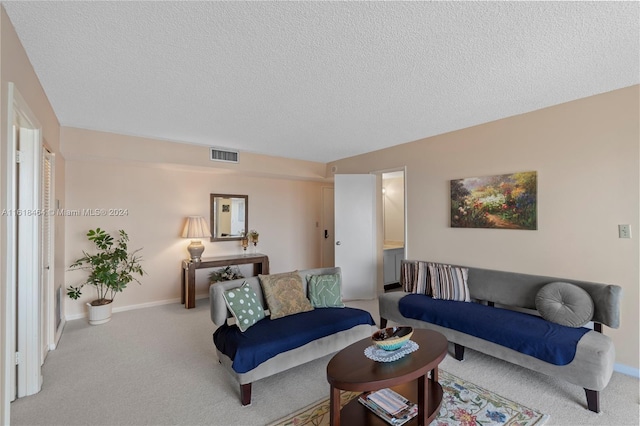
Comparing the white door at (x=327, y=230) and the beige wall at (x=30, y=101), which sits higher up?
the beige wall at (x=30, y=101)

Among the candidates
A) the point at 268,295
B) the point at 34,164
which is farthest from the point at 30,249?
the point at 268,295

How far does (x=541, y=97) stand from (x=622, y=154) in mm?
820

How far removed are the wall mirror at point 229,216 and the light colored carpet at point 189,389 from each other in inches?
85.0

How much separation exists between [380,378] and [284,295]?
1.37 m

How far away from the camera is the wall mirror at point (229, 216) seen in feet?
16.7

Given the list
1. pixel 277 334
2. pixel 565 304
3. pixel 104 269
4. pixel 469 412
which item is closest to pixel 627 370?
pixel 565 304

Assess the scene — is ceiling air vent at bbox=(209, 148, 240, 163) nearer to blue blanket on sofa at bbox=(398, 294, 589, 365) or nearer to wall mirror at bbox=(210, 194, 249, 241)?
wall mirror at bbox=(210, 194, 249, 241)

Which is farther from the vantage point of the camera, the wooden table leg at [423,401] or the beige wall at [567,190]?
the beige wall at [567,190]

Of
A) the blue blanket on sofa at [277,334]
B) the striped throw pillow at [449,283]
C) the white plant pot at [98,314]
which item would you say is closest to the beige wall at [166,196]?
the white plant pot at [98,314]

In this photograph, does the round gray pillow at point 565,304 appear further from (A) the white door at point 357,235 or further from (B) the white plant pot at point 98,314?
(B) the white plant pot at point 98,314

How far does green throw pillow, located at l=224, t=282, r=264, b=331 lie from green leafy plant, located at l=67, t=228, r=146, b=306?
2145 mm

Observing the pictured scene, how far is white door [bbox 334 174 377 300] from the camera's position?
4.91 m

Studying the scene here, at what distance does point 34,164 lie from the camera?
233 centimetres

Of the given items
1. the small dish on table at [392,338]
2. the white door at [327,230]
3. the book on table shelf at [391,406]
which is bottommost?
the book on table shelf at [391,406]
